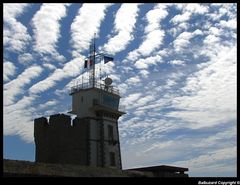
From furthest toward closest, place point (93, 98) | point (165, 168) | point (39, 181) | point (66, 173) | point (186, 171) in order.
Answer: point (93, 98)
point (186, 171)
point (165, 168)
point (66, 173)
point (39, 181)

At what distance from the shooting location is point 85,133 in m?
47.4

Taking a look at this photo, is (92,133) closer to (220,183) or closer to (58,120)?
(58,120)

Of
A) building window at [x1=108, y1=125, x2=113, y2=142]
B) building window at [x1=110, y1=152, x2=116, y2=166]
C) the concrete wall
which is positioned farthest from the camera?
building window at [x1=108, y1=125, x2=113, y2=142]

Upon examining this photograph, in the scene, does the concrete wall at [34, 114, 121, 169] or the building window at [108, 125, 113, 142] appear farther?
the building window at [108, 125, 113, 142]

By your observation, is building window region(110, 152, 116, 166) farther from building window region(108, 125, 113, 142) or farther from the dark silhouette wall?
the dark silhouette wall

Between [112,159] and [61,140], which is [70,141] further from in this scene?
[112,159]

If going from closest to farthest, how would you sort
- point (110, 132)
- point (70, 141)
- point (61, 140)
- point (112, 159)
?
point (61, 140) < point (70, 141) < point (112, 159) < point (110, 132)

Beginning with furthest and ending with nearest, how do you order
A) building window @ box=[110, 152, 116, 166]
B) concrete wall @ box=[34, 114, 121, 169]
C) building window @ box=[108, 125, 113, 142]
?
building window @ box=[108, 125, 113, 142] < building window @ box=[110, 152, 116, 166] < concrete wall @ box=[34, 114, 121, 169]

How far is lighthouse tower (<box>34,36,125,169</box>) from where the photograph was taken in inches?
1844

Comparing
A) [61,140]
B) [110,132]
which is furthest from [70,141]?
[110,132]

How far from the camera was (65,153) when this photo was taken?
4666 centimetres

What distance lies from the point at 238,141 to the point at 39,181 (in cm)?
951

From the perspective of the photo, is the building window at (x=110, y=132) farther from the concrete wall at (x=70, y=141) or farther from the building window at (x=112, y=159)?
the building window at (x=112, y=159)

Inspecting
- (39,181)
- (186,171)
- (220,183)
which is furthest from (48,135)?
(220,183)
